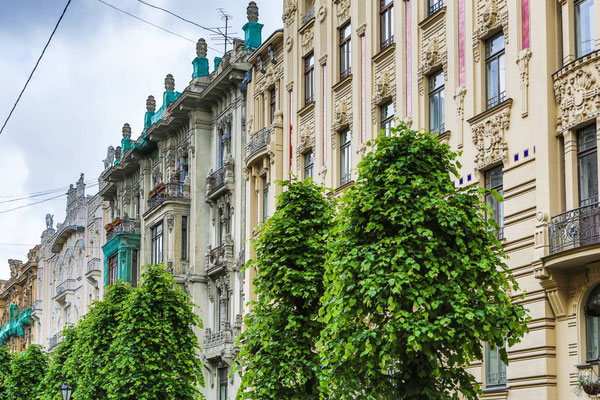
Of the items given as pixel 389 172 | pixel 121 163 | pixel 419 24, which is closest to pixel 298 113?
pixel 419 24

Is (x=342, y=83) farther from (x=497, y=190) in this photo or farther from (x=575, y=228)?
(x=575, y=228)

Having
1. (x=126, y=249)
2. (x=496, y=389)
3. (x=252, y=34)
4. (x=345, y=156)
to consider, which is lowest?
(x=496, y=389)

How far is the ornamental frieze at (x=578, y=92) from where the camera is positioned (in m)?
22.4

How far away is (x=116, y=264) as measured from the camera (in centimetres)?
6116

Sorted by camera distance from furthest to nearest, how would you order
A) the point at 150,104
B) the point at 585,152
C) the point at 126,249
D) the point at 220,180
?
the point at 150,104 → the point at 126,249 → the point at 220,180 → the point at 585,152

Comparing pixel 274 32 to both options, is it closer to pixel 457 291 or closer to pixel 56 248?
pixel 457 291

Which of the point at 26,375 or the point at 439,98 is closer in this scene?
the point at 439,98

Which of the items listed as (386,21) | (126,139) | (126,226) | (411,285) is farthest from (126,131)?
(411,285)

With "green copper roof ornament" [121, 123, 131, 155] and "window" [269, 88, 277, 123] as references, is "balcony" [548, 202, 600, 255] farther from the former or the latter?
"green copper roof ornament" [121, 123, 131, 155]

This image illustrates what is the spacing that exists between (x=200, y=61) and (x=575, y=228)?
32424mm

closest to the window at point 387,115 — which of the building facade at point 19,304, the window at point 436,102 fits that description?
the window at point 436,102

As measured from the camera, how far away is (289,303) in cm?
2684

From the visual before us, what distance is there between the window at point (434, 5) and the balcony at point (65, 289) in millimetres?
48565

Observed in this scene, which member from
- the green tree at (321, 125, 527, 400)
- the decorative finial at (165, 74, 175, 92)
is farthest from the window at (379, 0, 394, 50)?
the decorative finial at (165, 74, 175, 92)
